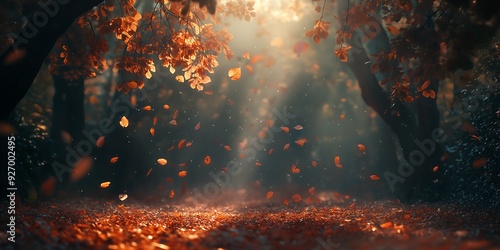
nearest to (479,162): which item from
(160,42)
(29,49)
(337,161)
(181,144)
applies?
(160,42)

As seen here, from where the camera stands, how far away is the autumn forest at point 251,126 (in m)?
9.14

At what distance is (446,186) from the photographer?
17984 millimetres

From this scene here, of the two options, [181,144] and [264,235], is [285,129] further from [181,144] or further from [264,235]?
[264,235]

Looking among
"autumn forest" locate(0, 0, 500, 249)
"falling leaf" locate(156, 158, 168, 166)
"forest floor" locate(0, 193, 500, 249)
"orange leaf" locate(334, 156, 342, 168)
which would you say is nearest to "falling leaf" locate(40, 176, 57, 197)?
"autumn forest" locate(0, 0, 500, 249)

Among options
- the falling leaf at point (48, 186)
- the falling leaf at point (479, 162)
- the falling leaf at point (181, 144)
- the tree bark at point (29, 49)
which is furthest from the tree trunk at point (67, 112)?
the falling leaf at point (479, 162)

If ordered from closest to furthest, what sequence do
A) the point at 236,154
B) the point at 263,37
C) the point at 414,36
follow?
the point at 414,36, the point at 236,154, the point at 263,37

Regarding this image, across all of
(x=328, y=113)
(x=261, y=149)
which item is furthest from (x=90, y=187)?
(x=328, y=113)

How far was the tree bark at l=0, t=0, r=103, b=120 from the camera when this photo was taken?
10117 mm

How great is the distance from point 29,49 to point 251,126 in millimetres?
16993

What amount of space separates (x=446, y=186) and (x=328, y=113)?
12173mm

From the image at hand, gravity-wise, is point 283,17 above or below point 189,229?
above

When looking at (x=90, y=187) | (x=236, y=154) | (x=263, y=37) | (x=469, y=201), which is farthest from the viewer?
(x=263, y=37)

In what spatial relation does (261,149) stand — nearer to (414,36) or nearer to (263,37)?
(263,37)

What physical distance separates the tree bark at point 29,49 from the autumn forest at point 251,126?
28 millimetres
